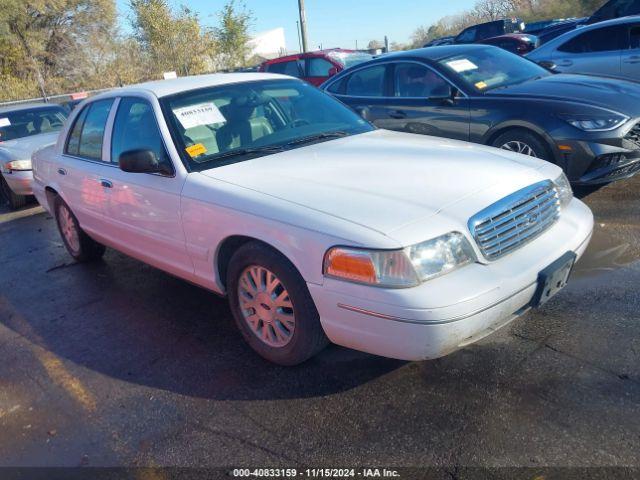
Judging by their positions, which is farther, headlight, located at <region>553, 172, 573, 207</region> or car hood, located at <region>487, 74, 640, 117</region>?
car hood, located at <region>487, 74, 640, 117</region>

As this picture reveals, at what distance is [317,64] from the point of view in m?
13.0

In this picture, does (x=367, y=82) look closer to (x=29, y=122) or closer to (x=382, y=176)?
(x=382, y=176)

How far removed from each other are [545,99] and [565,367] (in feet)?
10.3

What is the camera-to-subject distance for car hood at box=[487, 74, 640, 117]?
5086 millimetres

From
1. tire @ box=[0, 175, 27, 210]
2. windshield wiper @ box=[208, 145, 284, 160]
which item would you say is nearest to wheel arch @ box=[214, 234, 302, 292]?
windshield wiper @ box=[208, 145, 284, 160]

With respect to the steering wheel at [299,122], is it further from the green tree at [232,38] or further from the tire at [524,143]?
the green tree at [232,38]

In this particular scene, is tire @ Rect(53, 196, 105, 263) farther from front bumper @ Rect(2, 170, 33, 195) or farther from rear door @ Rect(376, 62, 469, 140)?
rear door @ Rect(376, 62, 469, 140)

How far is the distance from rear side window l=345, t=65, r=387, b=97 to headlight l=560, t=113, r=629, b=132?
7.49 ft

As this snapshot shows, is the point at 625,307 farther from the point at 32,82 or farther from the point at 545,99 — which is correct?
the point at 32,82

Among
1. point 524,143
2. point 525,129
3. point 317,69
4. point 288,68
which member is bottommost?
point 524,143

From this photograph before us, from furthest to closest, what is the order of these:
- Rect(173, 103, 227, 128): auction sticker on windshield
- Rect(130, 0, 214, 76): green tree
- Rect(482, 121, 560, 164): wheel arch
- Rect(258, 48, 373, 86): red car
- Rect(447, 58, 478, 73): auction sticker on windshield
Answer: Rect(130, 0, 214, 76): green tree, Rect(258, 48, 373, 86): red car, Rect(447, 58, 478, 73): auction sticker on windshield, Rect(482, 121, 560, 164): wheel arch, Rect(173, 103, 227, 128): auction sticker on windshield

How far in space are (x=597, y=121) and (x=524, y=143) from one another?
Answer: 645 mm

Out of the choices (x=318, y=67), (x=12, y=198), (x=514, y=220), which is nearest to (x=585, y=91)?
(x=514, y=220)

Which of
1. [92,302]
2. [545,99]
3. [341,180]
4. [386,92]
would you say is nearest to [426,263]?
[341,180]
